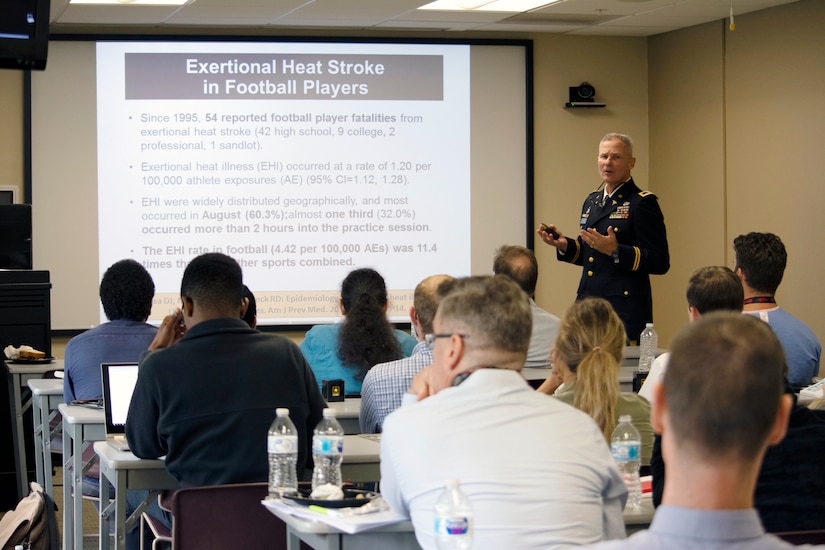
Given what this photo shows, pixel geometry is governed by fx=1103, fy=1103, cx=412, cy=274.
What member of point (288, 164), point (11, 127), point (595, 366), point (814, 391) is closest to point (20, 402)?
point (11, 127)

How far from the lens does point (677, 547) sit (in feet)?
4.06

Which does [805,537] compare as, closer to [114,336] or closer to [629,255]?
[114,336]

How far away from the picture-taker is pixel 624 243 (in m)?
6.27

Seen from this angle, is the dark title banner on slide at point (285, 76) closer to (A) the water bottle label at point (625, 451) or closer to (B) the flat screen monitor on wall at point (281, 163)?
(B) the flat screen monitor on wall at point (281, 163)

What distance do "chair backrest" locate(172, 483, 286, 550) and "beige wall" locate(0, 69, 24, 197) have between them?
5561mm

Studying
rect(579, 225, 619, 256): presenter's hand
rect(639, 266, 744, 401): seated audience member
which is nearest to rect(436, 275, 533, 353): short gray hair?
rect(639, 266, 744, 401): seated audience member

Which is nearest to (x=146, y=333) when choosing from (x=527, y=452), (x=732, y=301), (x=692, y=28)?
(x=732, y=301)

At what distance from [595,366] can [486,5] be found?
199 inches

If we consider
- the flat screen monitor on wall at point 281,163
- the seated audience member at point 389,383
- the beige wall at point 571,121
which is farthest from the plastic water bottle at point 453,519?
the beige wall at point 571,121

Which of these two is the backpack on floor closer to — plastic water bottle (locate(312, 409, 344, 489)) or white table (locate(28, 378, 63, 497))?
plastic water bottle (locate(312, 409, 344, 489))

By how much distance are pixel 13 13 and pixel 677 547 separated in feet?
14.5

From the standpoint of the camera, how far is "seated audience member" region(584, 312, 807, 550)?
1.23m

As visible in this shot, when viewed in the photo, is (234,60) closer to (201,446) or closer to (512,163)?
(512,163)

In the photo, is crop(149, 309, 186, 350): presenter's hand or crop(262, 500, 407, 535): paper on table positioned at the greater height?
crop(149, 309, 186, 350): presenter's hand
